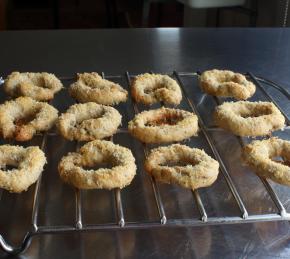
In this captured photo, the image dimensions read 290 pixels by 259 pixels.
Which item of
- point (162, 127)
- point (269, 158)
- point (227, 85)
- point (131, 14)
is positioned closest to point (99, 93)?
point (162, 127)

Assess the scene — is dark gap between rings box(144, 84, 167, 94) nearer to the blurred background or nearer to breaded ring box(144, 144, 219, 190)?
breaded ring box(144, 144, 219, 190)

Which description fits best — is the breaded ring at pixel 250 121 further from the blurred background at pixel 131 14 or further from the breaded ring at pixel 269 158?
the blurred background at pixel 131 14

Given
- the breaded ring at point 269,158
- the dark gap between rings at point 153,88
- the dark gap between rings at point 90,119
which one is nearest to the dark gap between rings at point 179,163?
the breaded ring at point 269,158

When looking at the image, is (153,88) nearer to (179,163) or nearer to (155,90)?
(155,90)

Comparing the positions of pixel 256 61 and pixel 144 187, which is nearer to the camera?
pixel 144 187

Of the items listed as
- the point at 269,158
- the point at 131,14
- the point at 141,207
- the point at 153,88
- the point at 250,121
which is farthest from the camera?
the point at 131,14

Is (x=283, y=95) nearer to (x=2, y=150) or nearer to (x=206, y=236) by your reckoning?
(x=206, y=236)

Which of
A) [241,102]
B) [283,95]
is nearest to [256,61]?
[283,95]
